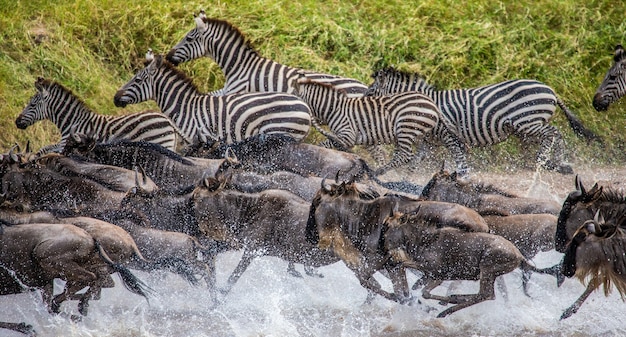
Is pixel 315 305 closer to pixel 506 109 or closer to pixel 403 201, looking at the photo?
pixel 403 201

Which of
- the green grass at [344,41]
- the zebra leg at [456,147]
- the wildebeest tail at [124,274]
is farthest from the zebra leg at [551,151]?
the wildebeest tail at [124,274]

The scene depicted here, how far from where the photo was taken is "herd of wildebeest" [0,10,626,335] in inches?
233

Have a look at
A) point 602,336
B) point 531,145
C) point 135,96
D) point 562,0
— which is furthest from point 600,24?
point 602,336

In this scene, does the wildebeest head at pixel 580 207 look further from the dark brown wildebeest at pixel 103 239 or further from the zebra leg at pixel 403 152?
the zebra leg at pixel 403 152

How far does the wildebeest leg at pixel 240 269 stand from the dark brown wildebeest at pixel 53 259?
0.74m

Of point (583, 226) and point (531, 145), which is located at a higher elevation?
point (583, 226)

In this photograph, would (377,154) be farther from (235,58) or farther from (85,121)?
(85,121)

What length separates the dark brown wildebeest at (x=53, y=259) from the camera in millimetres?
5875

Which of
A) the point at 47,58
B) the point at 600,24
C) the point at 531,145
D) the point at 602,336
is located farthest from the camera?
the point at 600,24

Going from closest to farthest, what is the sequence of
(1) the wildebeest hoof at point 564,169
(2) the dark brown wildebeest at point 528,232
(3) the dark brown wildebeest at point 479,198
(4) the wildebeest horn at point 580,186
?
(4) the wildebeest horn at point 580,186, (2) the dark brown wildebeest at point 528,232, (3) the dark brown wildebeest at point 479,198, (1) the wildebeest hoof at point 564,169

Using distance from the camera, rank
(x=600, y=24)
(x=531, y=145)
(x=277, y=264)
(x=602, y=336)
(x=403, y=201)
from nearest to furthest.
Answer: (x=602, y=336) < (x=403, y=201) < (x=277, y=264) < (x=531, y=145) < (x=600, y=24)

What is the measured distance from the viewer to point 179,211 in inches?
271

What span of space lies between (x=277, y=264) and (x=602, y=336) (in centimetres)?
253

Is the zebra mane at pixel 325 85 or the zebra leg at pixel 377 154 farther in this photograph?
the zebra leg at pixel 377 154
